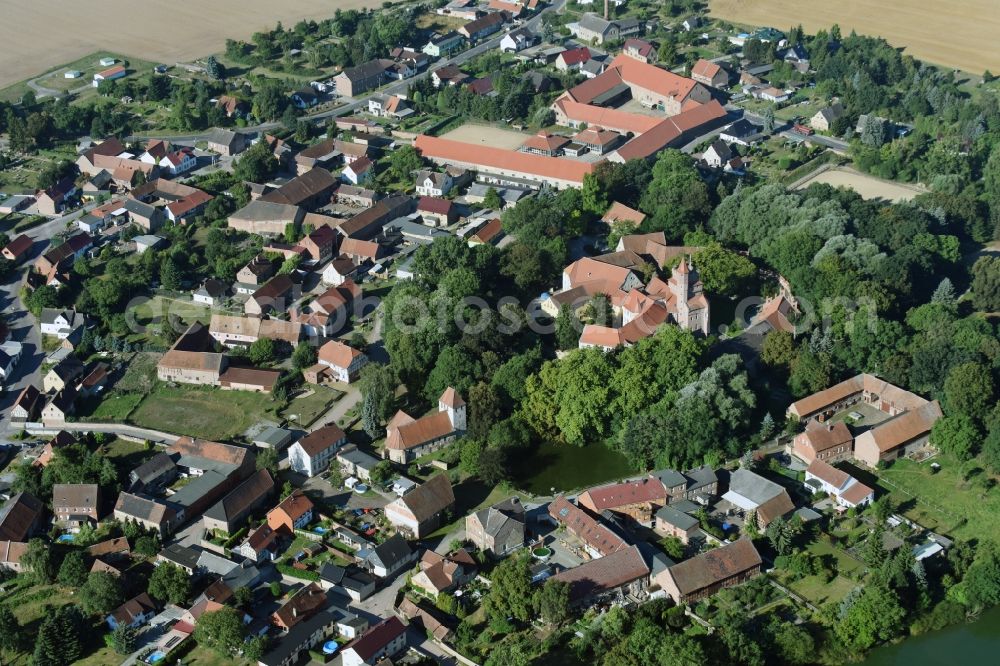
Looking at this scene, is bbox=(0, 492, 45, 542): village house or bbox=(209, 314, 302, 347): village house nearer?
bbox=(0, 492, 45, 542): village house

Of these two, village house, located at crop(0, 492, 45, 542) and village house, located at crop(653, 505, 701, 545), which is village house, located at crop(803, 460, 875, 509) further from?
village house, located at crop(0, 492, 45, 542)

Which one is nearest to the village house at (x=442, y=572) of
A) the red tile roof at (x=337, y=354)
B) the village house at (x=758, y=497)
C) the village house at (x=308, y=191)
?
the village house at (x=758, y=497)

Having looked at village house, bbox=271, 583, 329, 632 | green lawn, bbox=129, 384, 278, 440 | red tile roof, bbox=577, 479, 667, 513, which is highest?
red tile roof, bbox=577, 479, 667, 513

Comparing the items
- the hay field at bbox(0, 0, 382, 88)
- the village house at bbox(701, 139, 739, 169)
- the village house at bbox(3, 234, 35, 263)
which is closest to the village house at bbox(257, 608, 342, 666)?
the village house at bbox(3, 234, 35, 263)

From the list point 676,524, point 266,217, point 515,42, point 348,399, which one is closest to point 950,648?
point 676,524

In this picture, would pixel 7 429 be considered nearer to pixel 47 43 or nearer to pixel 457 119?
pixel 457 119

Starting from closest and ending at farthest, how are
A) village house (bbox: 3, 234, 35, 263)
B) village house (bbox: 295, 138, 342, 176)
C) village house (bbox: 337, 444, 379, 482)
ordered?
village house (bbox: 337, 444, 379, 482) → village house (bbox: 3, 234, 35, 263) → village house (bbox: 295, 138, 342, 176)

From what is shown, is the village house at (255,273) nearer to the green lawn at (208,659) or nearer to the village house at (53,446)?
the village house at (53,446)

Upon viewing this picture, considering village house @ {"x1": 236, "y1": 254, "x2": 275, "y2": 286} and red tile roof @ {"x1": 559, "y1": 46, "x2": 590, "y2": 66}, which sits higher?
red tile roof @ {"x1": 559, "y1": 46, "x2": 590, "y2": 66}
